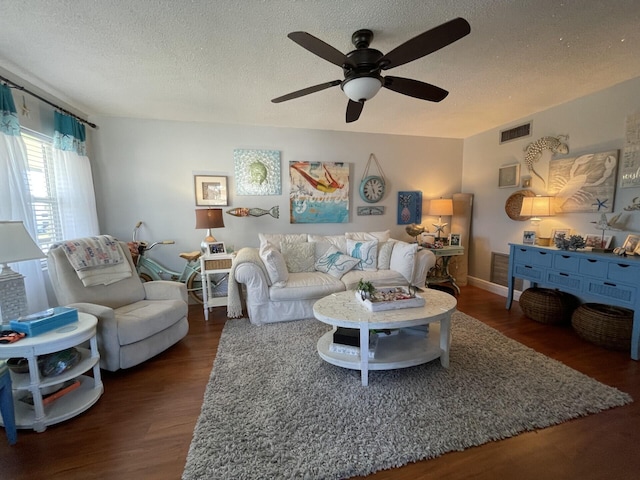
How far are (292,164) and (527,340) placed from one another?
11.2ft

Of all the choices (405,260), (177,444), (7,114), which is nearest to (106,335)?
(177,444)

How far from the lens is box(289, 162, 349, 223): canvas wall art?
3.91 metres

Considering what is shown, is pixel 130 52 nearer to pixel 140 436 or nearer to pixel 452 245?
pixel 140 436

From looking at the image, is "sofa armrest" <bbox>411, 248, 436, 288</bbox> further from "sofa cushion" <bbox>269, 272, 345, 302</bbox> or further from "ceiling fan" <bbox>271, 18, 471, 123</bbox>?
"ceiling fan" <bbox>271, 18, 471, 123</bbox>

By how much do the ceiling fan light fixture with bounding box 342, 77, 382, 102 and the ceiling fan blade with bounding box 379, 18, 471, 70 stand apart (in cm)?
10

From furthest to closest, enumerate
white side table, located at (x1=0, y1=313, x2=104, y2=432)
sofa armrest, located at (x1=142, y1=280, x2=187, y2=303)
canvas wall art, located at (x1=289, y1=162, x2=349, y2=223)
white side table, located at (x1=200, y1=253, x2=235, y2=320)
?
1. canvas wall art, located at (x1=289, y1=162, x2=349, y2=223)
2. white side table, located at (x1=200, y1=253, x2=235, y2=320)
3. sofa armrest, located at (x1=142, y1=280, x2=187, y2=303)
4. white side table, located at (x1=0, y1=313, x2=104, y2=432)

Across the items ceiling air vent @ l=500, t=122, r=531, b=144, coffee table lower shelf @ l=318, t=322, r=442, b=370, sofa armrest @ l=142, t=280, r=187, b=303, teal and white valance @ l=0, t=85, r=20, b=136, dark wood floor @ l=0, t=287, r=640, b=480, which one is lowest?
dark wood floor @ l=0, t=287, r=640, b=480

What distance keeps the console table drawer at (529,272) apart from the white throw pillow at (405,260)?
1.22m

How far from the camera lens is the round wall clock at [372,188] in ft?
13.6

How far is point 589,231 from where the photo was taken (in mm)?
2877

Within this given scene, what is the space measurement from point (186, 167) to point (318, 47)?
9.11 ft

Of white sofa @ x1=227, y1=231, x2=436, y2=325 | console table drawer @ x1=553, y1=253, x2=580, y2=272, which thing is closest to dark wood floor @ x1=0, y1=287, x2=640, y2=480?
console table drawer @ x1=553, y1=253, x2=580, y2=272

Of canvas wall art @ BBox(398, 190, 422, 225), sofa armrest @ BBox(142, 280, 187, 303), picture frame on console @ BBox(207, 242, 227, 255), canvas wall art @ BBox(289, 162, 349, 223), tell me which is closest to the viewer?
sofa armrest @ BBox(142, 280, 187, 303)

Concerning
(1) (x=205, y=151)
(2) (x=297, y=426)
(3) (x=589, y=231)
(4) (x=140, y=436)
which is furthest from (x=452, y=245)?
(4) (x=140, y=436)
